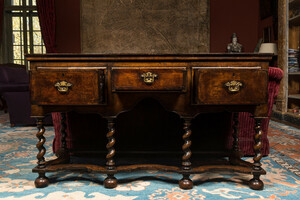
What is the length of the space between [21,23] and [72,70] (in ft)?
28.0

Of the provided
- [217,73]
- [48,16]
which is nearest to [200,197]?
[217,73]

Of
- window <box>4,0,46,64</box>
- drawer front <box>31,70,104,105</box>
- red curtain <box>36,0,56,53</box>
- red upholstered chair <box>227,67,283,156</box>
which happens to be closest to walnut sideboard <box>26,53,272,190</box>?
drawer front <box>31,70,104,105</box>

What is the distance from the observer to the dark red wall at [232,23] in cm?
783

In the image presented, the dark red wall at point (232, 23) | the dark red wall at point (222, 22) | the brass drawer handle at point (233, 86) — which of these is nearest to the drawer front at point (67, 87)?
the brass drawer handle at point (233, 86)

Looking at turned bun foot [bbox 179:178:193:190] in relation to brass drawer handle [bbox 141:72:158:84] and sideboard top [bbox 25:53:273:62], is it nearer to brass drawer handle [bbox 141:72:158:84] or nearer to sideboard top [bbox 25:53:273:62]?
brass drawer handle [bbox 141:72:158:84]

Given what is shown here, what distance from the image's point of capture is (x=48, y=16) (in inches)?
311

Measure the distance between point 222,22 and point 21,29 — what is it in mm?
6692

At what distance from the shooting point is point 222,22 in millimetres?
7879

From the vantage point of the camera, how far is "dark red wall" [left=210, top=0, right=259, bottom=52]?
7.83 m

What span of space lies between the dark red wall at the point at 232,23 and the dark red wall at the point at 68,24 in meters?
4.08

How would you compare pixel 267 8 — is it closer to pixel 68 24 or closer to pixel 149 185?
pixel 68 24

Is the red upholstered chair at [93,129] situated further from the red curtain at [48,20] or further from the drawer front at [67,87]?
the red curtain at [48,20]

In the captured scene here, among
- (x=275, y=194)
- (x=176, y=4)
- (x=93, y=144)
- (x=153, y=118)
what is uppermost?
(x=176, y=4)

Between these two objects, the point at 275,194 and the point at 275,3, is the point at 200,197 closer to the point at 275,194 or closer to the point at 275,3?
the point at 275,194
